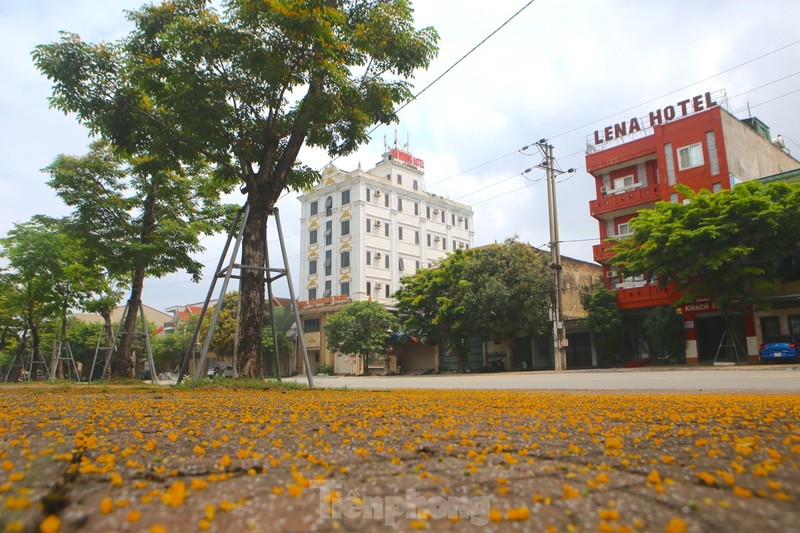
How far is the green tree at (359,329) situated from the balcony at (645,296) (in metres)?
15.8

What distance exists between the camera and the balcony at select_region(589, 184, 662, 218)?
1127 inches

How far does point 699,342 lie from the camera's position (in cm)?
2694

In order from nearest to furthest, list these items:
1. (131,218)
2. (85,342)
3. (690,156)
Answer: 1. (131,218)
2. (690,156)
3. (85,342)

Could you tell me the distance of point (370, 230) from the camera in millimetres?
47656

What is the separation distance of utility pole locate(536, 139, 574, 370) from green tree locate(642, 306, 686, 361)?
15.4 feet

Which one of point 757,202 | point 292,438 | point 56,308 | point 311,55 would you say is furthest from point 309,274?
point 292,438

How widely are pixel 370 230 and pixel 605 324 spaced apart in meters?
25.2

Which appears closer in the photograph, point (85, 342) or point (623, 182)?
point (623, 182)

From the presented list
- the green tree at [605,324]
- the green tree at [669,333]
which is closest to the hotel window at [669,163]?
the green tree at [605,324]

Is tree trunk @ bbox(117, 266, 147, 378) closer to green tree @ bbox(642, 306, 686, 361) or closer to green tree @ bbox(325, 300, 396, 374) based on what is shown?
green tree @ bbox(325, 300, 396, 374)

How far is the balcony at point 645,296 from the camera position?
87.5 feet

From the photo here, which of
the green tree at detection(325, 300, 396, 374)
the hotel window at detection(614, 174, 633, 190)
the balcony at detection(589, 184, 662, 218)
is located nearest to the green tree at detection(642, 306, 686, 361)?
the balcony at detection(589, 184, 662, 218)

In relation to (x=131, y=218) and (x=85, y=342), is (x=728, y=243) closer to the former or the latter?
(x=131, y=218)

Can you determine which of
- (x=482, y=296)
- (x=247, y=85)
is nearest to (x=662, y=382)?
(x=247, y=85)
